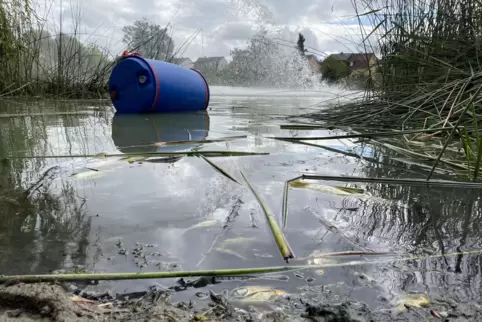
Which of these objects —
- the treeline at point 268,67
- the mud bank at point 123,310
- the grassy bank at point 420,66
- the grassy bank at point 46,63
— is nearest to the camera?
the mud bank at point 123,310

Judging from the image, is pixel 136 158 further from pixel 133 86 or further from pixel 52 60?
pixel 52 60

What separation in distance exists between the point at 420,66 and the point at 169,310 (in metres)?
3.34

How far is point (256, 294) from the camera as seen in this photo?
840 mm

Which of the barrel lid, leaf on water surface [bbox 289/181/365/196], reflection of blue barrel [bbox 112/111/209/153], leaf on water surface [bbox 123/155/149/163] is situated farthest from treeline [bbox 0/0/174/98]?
leaf on water surface [bbox 289/181/365/196]

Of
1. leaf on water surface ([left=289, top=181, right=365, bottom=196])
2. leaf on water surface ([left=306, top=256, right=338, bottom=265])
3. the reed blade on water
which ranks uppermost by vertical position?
leaf on water surface ([left=289, top=181, right=365, bottom=196])

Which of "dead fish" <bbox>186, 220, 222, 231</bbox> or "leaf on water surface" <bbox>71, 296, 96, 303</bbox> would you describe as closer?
"leaf on water surface" <bbox>71, 296, 96, 303</bbox>

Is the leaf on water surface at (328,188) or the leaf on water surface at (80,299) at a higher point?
the leaf on water surface at (328,188)

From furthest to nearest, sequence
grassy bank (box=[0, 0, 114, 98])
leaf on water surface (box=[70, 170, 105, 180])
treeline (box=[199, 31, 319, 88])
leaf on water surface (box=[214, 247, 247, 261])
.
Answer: treeline (box=[199, 31, 319, 88]), grassy bank (box=[0, 0, 114, 98]), leaf on water surface (box=[70, 170, 105, 180]), leaf on water surface (box=[214, 247, 247, 261])

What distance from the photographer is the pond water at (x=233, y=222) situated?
91 cm

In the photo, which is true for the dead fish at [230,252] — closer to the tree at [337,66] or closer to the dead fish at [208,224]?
the dead fish at [208,224]

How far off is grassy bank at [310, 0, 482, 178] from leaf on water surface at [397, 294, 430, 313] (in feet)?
5.73

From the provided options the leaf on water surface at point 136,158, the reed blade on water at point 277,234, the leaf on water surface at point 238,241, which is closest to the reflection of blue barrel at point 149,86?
the leaf on water surface at point 136,158

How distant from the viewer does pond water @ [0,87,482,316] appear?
2.99 ft

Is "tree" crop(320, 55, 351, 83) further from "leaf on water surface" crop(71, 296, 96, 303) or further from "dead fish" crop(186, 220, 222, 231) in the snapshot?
"leaf on water surface" crop(71, 296, 96, 303)
